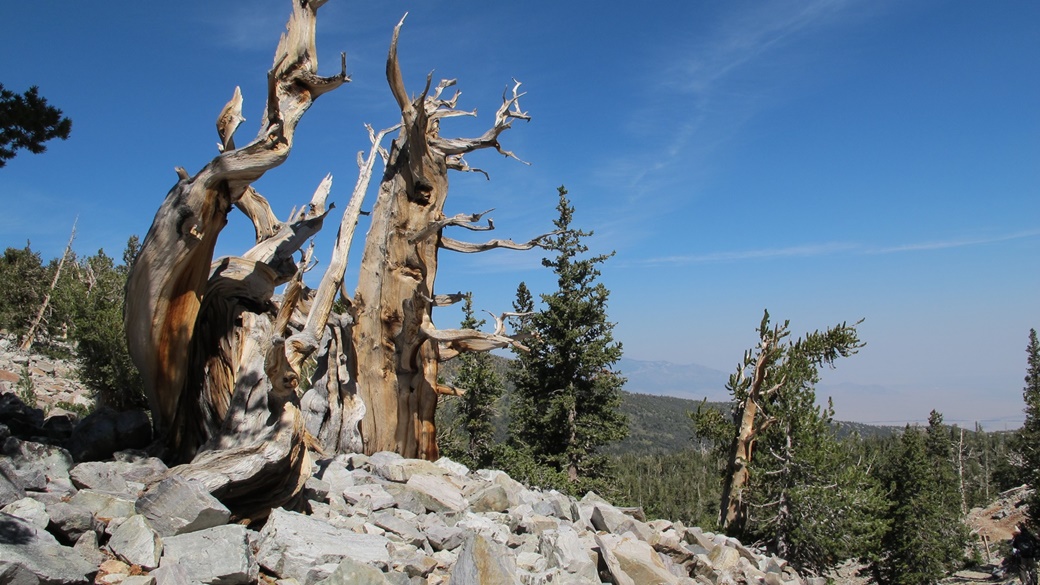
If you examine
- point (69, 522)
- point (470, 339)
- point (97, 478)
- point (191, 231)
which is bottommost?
point (69, 522)

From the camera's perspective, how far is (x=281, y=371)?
5.30 m

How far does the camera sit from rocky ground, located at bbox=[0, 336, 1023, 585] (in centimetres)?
386

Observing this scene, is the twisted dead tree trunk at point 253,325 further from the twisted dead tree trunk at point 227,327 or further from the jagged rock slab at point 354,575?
the jagged rock slab at point 354,575

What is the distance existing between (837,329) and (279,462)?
1908cm

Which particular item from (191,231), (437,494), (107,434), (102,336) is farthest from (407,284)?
(102,336)

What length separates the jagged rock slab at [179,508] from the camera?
4.29 m

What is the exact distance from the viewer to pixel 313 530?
191 inches

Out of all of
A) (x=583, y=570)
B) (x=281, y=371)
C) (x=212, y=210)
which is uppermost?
(x=212, y=210)

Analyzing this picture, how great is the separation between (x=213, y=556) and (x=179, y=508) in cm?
53

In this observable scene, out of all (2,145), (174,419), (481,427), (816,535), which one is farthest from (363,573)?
(481,427)

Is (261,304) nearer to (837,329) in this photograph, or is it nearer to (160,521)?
(160,521)

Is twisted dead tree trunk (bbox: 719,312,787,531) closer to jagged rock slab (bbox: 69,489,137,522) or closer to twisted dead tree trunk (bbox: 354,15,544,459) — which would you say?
twisted dead tree trunk (bbox: 354,15,544,459)

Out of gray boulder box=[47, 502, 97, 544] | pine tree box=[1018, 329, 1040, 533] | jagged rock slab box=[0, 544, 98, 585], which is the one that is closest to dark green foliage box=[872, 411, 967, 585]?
pine tree box=[1018, 329, 1040, 533]

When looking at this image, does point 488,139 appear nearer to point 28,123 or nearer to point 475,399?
point 28,123
